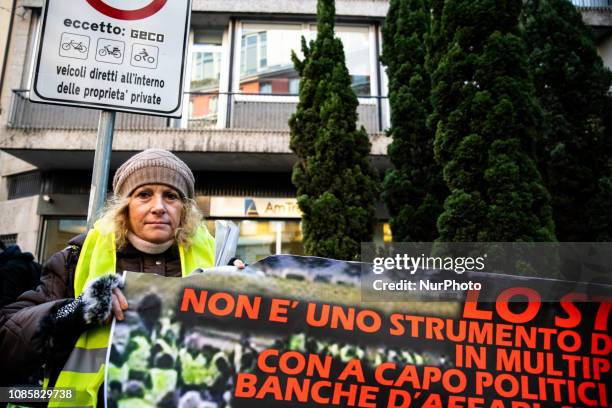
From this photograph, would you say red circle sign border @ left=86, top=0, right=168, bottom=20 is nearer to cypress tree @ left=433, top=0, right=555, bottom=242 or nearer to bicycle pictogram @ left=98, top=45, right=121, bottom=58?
bicycle pictogram @ left=98, top=45, right=121, bottom=58

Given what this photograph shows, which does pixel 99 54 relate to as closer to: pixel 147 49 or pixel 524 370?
pixel 147 49

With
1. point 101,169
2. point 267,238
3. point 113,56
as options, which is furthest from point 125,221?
point 267,238

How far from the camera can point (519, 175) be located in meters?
5.62

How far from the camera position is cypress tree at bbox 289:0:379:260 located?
7.36 m

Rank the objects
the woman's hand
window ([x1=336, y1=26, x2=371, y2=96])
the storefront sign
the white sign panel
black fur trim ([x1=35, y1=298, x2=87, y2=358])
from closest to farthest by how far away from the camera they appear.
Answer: black fur trim ([x1=35, y1=298, x2=87, y2=358])
the woman's hand
the white sign panel
the storefront sign
window ([x1=336, y1=26, x2=371, y2=96])

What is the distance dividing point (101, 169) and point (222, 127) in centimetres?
869


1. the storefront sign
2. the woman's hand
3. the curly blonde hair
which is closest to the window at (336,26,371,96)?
the storefront sign

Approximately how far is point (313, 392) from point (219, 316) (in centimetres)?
45

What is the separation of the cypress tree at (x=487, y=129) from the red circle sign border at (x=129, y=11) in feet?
14.4

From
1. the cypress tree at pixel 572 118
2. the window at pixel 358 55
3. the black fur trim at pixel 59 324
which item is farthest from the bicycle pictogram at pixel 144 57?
the window at pixel 358 55

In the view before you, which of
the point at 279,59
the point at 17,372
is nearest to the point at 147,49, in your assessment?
the point at 17,372

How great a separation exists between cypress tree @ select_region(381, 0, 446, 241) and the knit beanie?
19.8ft

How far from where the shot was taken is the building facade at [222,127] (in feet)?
31.7

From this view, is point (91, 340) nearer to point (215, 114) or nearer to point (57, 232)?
point (215, 114)
